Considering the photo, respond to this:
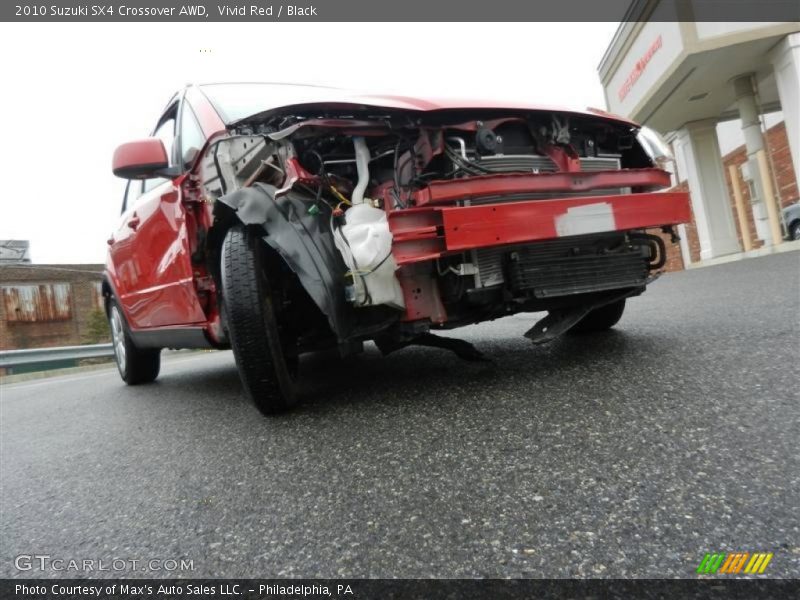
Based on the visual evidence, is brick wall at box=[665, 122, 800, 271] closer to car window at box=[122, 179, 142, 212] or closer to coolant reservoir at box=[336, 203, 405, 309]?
car window at box=[122, 179, 142, 212]

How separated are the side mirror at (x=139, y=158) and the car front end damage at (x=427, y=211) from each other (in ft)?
1.96

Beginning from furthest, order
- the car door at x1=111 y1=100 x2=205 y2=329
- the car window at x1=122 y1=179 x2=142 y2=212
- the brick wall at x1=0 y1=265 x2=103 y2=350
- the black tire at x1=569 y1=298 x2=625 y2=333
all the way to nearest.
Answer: the brick wall at x1=0 y1=265 x2=103 y2=350 → the car window at x1=122 y1=179 x2=142 y2=212 → the black tire at x1=569 y1=298 x2=625 y2=333 → the car door at x1=111 y1=100 x2=205 y2=329

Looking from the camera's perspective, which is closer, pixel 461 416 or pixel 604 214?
pixel 461 416

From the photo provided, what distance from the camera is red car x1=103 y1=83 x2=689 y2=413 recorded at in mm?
1893

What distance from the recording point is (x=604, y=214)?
Answer: 210 centimetres

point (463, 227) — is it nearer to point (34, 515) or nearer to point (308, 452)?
point (308, 452)

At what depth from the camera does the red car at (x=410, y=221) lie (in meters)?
1.89

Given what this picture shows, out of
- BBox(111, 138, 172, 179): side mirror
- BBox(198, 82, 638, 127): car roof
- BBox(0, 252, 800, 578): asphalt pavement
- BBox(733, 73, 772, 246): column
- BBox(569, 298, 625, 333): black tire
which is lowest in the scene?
BBox(0, 252, 800, 578): asphalt pavement

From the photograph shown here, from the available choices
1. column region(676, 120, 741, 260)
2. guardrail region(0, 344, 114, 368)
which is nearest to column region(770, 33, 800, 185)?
column region(676, 120, 741, 260)

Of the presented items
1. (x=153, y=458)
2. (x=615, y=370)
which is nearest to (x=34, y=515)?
(x=153, y=458)

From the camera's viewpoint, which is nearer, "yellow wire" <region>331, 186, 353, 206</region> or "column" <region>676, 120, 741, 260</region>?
"yellow wire" <region>331, 186, 353, 206</region>

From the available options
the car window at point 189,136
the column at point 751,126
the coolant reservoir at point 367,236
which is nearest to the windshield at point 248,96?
the car window at point 189,136

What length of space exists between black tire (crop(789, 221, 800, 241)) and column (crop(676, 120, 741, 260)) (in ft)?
4.31

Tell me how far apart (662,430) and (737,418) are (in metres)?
0.23
